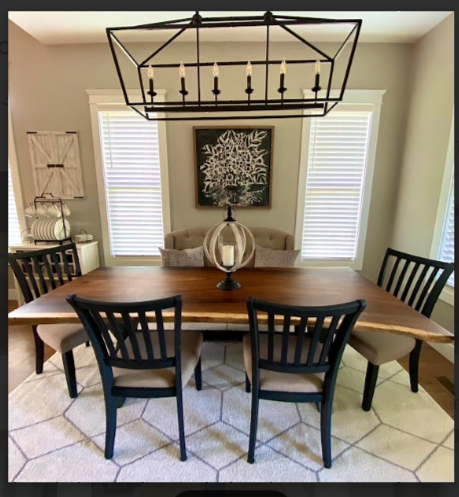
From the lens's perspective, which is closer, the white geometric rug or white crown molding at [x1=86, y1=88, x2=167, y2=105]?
the white geometric rug

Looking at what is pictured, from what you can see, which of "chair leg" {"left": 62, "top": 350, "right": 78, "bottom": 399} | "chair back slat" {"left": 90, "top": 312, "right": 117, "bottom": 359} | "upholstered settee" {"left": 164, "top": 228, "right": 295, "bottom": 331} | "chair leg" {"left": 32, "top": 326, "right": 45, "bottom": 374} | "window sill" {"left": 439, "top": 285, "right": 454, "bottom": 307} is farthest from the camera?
"upholstered settee" {"left": 164, "top": 228, "right": 295, "bottom": 331}

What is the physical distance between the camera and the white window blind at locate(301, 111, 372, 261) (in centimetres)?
293

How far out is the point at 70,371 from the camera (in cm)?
177

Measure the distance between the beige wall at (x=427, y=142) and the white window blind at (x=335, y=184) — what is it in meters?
0.43

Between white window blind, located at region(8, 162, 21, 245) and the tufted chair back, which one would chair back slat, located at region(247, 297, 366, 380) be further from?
white window blind, located at region(8, 162, 21, 245)

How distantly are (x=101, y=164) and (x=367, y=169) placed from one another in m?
3.08

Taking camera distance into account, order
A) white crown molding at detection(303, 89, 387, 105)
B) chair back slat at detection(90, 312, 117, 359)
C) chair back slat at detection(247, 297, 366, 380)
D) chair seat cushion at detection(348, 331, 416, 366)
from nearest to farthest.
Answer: chair back slat at detection(247, 297, 366, 380)
chair back slat at detection(90, 312, 117, 359)
chair seat cushion at detection(348, 331, 416, 366)
white crown molding at detection(303, 89, 387, 105)

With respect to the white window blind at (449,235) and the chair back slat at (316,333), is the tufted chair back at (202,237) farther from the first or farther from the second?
the chair back slat at (316,333)

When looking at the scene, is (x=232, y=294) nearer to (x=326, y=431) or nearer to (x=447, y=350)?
(x=326, y=431)

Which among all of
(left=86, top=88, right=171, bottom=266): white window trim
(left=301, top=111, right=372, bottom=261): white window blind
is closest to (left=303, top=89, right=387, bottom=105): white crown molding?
(left=301, top=111, right=372, bottom=261): white window blind

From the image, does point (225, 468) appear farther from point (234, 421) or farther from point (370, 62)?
point (370, 62)

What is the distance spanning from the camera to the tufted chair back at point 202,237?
279cm

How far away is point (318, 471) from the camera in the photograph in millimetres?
1336

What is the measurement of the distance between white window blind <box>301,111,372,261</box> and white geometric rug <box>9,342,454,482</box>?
161 cm
